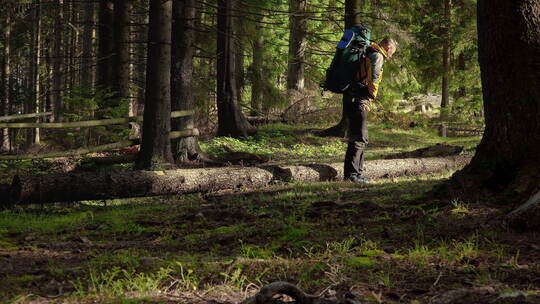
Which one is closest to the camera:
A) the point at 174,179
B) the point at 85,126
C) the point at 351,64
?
the point at 174,179

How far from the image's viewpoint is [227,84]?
18.5 metres

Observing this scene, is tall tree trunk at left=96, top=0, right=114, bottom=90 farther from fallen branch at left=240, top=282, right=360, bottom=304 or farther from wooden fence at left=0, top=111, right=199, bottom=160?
fallen branch at left=240, top=282, right=360, bottom=304

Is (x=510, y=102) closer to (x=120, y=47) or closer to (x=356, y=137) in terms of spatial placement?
(x=356, y=137)

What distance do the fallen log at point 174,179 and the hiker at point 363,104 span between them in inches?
29.6

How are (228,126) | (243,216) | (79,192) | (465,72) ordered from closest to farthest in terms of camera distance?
(243,216)
(79,192)
(228,126)
(465,72)

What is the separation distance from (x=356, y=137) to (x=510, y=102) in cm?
444

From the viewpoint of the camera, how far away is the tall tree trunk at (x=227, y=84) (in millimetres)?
18188

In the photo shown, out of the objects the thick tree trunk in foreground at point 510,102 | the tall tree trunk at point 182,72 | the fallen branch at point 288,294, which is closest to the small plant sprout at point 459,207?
the thick tree trunk in foreground at point 510,102

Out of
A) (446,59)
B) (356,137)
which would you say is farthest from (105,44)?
(446,59)

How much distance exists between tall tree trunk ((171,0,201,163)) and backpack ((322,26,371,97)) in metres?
5.04

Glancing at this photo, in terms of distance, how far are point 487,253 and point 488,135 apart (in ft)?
7.32

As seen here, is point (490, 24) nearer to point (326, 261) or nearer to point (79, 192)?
point (326, 261)

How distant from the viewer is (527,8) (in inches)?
231

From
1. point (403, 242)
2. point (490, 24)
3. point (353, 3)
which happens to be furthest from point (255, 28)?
point (403, 242)
